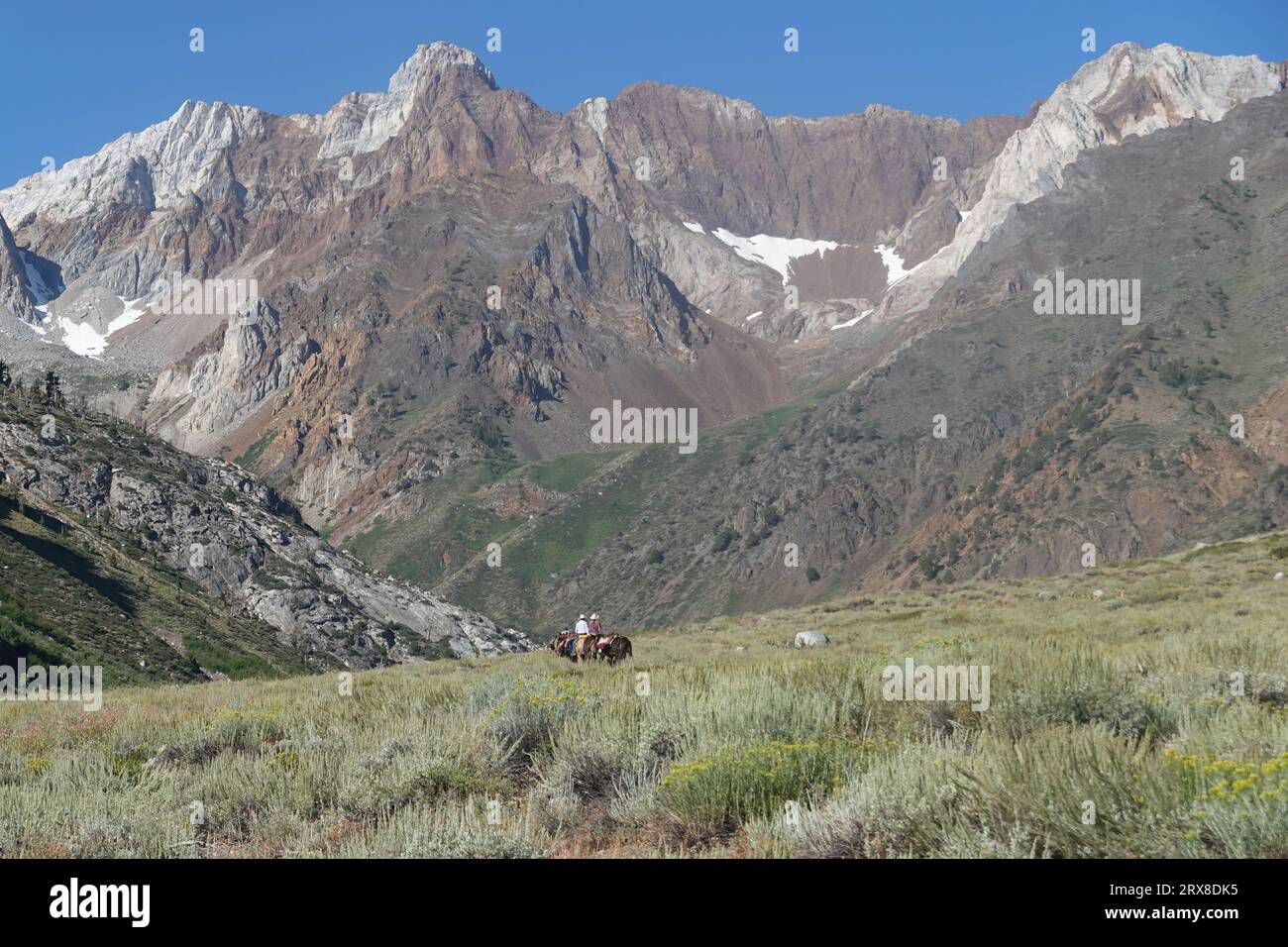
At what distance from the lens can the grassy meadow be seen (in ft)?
19.9

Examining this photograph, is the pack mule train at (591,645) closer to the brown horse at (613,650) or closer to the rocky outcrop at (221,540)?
the brown horse at (613,650)

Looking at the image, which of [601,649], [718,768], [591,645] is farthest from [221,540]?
[718,768]

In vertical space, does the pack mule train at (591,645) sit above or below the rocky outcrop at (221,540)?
below

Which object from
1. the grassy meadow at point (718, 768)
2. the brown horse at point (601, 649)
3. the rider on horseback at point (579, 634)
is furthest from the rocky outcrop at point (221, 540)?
the grassy meadow at point (718, 768)

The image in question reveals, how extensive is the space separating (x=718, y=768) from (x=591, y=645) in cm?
1722

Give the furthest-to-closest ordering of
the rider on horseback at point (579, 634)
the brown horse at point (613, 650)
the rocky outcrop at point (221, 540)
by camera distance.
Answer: the rocky outcrop at point (221, 540) < the rider on horseback at point (579, 634) < the brown horse at point (613, 650)

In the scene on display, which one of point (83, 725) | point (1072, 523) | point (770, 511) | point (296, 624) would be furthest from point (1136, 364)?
point (83, 725)

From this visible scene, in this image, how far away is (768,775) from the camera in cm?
742

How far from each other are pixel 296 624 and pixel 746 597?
4251 inches

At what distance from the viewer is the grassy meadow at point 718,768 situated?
6.05 metres

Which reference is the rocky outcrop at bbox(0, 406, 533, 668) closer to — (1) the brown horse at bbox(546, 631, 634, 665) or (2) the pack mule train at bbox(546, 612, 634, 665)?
(2) the pack mule train at bbox(546, 612, 634, 665)

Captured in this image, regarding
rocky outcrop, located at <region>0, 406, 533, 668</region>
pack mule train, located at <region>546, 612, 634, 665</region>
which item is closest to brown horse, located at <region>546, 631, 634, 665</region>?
pack mule train, located at <region>546, 612, 634, 665</region>

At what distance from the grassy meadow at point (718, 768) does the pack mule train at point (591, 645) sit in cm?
934
